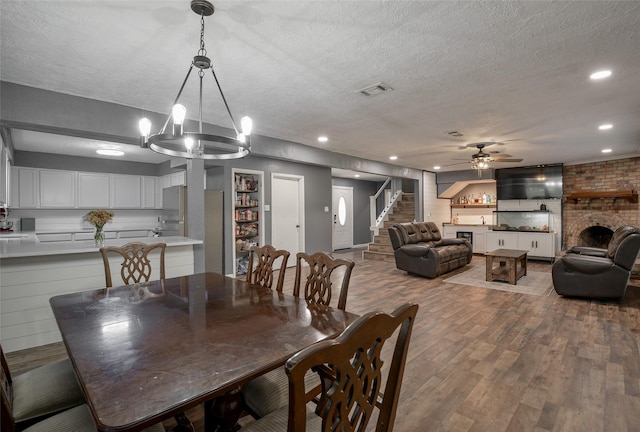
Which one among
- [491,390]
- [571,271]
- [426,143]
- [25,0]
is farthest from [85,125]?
[571,271]

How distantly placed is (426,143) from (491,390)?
4334 millimetres

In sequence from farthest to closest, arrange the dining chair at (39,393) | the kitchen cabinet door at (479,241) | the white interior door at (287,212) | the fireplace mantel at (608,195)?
the kitchen cabinet door at (479,241) → the fireplace mantel at (608,195) → the white interior door at (287,212) → the dining chair at (39,393)

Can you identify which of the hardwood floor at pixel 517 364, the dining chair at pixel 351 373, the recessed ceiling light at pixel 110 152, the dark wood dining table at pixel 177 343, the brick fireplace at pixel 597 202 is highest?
the recessed ceiling light at pixel 110 152

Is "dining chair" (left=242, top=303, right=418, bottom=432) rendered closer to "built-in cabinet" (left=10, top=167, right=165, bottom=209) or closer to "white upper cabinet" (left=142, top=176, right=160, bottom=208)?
"built-in cabinet" (left=10, top=167, right=165, bottom=209)

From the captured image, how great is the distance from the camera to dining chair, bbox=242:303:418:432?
2.23 feet

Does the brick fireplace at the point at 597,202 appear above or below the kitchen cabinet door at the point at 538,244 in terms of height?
above

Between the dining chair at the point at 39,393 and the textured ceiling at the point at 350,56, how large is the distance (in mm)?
2023

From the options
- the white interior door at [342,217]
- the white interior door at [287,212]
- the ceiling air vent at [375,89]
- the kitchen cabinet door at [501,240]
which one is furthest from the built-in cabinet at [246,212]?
the kitchen cabinet door at [501,240]

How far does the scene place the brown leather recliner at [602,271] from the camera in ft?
12.9

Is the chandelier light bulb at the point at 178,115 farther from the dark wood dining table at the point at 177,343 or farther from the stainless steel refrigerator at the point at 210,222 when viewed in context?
the stainless steel refrigerator at the point at 210,222

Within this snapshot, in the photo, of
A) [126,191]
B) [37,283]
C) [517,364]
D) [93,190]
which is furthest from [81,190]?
[517,364]

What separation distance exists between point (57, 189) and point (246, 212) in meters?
3.70

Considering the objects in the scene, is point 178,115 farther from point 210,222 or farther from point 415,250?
point 415,250

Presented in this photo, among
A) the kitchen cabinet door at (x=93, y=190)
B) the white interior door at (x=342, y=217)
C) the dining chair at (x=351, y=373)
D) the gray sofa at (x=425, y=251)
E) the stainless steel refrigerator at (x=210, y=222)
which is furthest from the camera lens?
the white interior door at (x=342, y=217)
